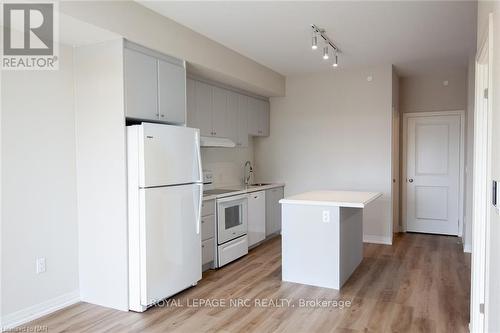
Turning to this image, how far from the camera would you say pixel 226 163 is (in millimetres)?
5609

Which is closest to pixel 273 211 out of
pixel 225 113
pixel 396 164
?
pixel 225 113

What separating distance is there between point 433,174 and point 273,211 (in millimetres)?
2724

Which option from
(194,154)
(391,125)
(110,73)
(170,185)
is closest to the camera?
(110,73)

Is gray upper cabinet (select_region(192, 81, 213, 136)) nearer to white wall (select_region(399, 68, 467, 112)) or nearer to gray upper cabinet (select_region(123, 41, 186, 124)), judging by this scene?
gray upper cabinet (select_region(123, 41, 186, 124))

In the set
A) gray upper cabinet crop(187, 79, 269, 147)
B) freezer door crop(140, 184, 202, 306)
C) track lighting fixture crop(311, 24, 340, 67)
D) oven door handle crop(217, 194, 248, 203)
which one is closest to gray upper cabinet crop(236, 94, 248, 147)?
gray upper cabinet crop(187, 79, 269, 147)

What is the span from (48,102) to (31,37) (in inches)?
20.7

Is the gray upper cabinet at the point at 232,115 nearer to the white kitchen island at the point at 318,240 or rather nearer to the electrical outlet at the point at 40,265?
the white kitchen island at the point at 318,240

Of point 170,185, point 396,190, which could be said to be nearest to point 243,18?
point 170,185

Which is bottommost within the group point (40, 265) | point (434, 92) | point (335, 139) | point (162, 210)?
point (40, 265)

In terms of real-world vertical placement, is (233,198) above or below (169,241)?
above

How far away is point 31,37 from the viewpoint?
2.98 m

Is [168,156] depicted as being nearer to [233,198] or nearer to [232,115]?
[233,198]

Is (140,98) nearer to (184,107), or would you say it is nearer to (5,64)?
(184,107)

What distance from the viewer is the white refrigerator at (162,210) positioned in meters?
3.08
